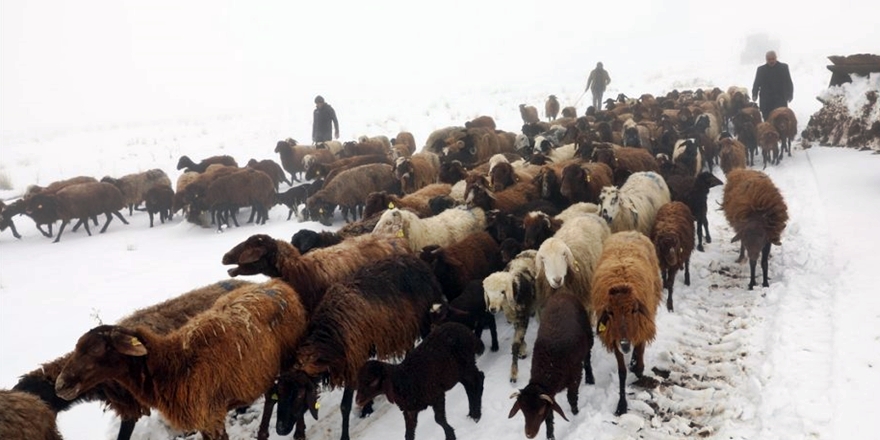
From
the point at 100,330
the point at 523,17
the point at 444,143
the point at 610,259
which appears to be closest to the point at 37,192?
the point at 444,143

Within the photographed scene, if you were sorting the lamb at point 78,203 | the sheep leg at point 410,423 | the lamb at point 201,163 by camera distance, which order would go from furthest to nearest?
1. the lamb at point 201,163
2. the lamb at point 78,203
3. the sheep leg at point 410,423

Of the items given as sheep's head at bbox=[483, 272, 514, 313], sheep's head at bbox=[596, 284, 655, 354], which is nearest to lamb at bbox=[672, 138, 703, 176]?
sheep's head at bbox=[483, 272, 514, 313]

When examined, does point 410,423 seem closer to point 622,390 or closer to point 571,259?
point 622,390

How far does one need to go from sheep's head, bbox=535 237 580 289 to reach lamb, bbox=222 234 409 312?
193 centimetres

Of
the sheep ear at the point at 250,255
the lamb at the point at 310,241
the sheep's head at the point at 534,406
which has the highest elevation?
the sheep ear at the point at 250,255

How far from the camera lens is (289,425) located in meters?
5.32

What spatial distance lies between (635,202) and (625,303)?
3666mm

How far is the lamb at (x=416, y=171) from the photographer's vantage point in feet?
41.4

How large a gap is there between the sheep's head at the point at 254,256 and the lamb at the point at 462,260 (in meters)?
1.91

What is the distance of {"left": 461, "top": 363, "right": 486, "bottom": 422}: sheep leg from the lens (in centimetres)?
564

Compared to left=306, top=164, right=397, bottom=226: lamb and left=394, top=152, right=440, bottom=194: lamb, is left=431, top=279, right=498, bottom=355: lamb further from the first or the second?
left=306, top=164, right=397, bottom=226: lamb

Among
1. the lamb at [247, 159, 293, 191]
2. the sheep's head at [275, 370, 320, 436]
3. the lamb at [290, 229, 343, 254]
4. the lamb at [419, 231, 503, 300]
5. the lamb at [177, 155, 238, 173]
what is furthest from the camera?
the lamb at [177, 155, 238, 173]

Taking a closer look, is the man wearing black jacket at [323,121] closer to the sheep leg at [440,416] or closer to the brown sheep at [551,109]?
the brown sheep at [551,109]

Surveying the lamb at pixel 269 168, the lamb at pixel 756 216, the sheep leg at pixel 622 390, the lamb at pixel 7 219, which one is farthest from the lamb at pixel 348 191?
the sheep leg at pixel 622 390
